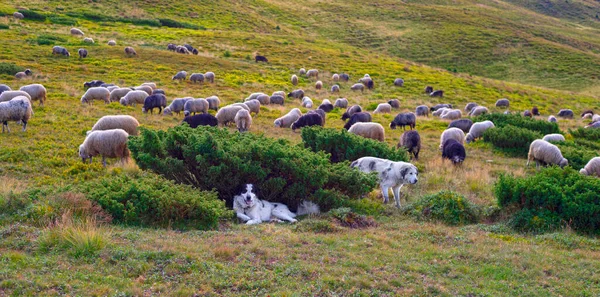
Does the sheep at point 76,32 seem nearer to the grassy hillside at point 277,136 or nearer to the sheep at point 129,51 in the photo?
the grassy hillside at point 277,136

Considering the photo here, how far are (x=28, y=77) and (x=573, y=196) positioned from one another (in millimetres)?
29533

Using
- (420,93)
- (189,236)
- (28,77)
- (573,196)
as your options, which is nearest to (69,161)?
(189,236)

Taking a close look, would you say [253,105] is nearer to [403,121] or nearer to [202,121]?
[202,121]

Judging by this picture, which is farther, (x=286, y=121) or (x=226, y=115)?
(x=286, y=121)

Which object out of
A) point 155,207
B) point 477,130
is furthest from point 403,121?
point 155,207

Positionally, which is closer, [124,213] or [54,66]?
[124,213]

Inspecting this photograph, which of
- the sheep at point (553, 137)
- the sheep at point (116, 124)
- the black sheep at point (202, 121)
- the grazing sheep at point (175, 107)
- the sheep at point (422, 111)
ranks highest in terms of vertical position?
the sheep at point (116, 124)

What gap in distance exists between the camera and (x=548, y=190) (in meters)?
10.6

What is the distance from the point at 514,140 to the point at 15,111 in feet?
61.1

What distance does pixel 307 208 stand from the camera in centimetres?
1118

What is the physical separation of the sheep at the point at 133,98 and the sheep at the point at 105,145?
11.7m

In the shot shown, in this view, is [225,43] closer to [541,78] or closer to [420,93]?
[420,93]

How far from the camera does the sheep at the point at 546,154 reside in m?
17.9

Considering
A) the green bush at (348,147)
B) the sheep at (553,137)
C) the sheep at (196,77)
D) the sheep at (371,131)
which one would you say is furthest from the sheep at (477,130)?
the sheep at (196,77)
